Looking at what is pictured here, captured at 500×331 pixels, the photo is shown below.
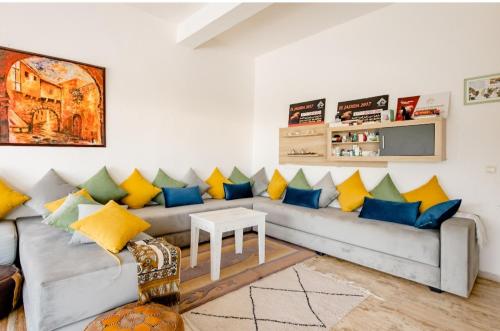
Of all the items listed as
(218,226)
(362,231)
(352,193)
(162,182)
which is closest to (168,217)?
(162,182)

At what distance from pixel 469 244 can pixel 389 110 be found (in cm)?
171

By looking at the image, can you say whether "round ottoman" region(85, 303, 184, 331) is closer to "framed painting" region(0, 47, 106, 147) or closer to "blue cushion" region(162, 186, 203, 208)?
"blue cushion" region(162, 186, 203, 208)

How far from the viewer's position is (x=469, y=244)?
92.4 inches

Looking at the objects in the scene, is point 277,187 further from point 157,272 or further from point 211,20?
point 157,272

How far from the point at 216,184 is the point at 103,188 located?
1.71 metres

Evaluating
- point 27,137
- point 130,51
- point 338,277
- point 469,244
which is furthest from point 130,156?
point 469,244

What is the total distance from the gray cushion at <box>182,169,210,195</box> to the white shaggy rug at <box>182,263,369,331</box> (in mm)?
2014

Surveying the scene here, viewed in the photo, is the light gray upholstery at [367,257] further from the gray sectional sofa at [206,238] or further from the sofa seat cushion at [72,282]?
the sofa seat cushion at [72,282]

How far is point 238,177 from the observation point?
4.91 m

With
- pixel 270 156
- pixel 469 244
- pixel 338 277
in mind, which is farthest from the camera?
pixel 270 156

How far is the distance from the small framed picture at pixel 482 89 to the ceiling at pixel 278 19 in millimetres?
1446

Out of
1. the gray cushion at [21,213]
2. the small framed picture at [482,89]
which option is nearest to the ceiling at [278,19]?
the small framed picture at [482,89]

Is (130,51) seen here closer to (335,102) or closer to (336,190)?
(335,102)

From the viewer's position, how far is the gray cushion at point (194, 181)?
4320mm
